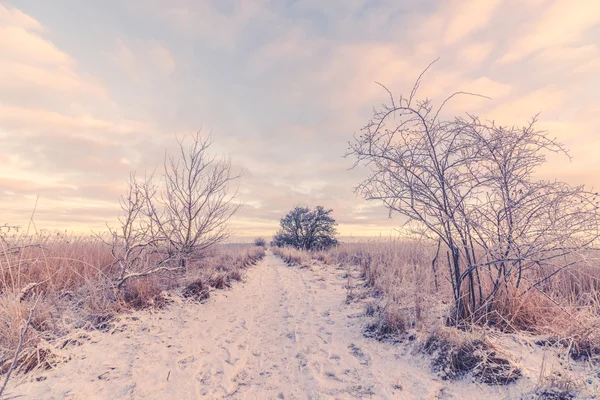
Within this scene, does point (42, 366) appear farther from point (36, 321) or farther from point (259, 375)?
point (259, 375)

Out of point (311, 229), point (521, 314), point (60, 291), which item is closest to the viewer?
point (521, 314)

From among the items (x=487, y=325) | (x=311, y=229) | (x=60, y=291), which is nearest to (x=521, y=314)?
(x=487, y=325)

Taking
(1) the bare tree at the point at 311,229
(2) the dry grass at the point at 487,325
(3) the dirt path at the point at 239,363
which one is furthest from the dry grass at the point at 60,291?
(1) the bare tree at the point at 311,229

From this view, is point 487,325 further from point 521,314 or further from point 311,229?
point 311,229

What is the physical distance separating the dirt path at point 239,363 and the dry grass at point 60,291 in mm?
376

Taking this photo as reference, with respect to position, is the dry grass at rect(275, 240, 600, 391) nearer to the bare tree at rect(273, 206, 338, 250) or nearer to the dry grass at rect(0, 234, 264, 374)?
the dry grass at rect(0, 234, 264, 374)

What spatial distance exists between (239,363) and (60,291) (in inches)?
Result: 164

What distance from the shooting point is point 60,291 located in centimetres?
545

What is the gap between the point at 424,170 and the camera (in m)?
4.23

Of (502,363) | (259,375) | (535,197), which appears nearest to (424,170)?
(535,197)

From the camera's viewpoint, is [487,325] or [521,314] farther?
[521,314]

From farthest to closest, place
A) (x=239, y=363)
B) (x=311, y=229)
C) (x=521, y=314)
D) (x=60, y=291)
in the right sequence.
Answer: (x=311, y=229) → (x=60, y=291) → (x=521, y=314) → (x=239, y=363)

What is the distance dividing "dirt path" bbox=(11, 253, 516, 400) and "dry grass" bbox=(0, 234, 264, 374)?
38 cm

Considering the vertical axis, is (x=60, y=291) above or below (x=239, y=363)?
above
